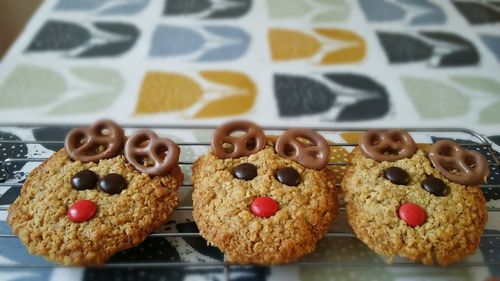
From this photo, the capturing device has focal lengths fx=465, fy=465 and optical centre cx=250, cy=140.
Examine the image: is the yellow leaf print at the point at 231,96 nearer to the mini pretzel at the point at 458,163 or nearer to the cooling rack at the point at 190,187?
the cooling rack at the point at 190,187

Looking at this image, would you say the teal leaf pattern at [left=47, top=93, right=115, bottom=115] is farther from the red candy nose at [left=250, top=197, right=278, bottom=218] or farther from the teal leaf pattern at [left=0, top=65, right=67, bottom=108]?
the red candy nose at [left=250, top=197, right=278, bottom=218]

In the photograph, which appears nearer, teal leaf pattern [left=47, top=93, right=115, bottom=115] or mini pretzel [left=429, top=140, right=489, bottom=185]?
mini pretzel [left=429, top=140, right=489, bottom=185]

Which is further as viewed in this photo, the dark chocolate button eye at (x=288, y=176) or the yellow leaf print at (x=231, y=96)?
the yellow leaf print at (x=231, y=96)

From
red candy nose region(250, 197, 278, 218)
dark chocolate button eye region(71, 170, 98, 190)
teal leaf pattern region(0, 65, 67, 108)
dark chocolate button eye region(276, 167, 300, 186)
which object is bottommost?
teal leaf pattern region(0, 65, 67, 108)

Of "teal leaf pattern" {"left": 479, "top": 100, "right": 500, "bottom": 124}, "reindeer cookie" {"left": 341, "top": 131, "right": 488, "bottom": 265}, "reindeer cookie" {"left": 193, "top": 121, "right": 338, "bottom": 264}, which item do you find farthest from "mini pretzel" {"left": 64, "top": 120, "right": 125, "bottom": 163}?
"teal leaf pattern" {"left": 479, "top": 100, "right": 500, "bottom": 124}

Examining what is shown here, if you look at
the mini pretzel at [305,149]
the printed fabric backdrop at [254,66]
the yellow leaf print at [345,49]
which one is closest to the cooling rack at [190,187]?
the printed fabric backdrop at [254,66]

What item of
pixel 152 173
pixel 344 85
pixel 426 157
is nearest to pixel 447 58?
pixel 344 85

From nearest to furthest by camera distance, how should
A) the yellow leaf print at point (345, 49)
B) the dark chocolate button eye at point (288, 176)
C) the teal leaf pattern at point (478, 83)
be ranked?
the dark chocolate button eye at point (288, 176) → the teal leaf pattern at point (478, 83) → the yellow leaf print at point (345, 49)
